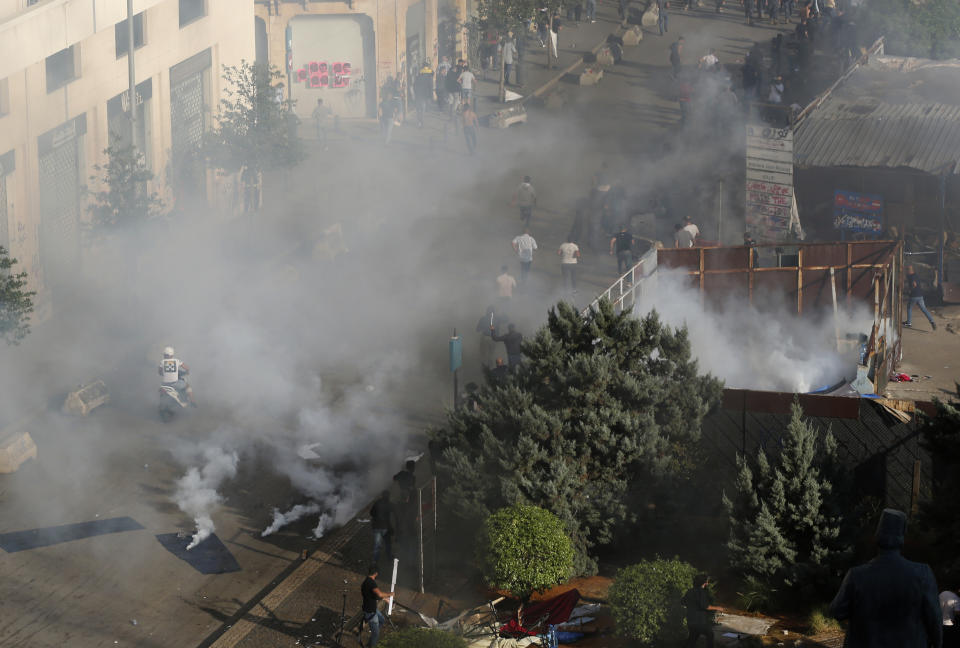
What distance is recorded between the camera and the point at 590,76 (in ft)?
124

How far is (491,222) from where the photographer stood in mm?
29516

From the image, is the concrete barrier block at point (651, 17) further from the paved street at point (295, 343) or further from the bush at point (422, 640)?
the bush at point (422, 640)

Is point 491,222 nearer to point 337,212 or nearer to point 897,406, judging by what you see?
point 337,212

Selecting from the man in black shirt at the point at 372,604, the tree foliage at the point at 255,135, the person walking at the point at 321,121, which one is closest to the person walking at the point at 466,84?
the person walking at the point at 321,121

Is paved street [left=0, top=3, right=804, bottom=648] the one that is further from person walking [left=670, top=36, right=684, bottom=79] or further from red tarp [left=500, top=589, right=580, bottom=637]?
red tarp [left=500, top=589, right=580, bottom=637]

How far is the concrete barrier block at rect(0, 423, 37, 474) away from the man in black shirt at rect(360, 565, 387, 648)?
21.6ft

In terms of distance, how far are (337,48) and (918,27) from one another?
46.0 ft

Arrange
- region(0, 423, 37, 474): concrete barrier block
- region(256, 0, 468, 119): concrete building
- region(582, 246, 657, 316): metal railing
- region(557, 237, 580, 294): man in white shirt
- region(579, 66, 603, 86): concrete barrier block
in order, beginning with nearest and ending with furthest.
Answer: region(0, 423, 37, 474): concrete barrier block
region(582, 246, 657, 316): metal railing
region(557, 237, 580, 294): man in white shirt
region(256, 0, 468, 119): concrete building
region(579, 66, 603, 86): concrete barrier block

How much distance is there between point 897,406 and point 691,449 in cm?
221

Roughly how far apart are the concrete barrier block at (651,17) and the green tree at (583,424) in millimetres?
27900

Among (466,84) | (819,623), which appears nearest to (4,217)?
(466,84)

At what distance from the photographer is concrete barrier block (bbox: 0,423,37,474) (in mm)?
18344

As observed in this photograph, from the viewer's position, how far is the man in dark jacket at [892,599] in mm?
6891

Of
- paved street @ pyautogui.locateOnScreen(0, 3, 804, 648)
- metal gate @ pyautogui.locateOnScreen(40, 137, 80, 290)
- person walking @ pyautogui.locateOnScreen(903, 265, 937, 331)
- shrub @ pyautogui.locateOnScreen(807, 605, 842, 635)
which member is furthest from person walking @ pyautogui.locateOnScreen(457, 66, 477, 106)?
shrub @ pyautogui.locateOnScreen(807, 605, 842, 635)
